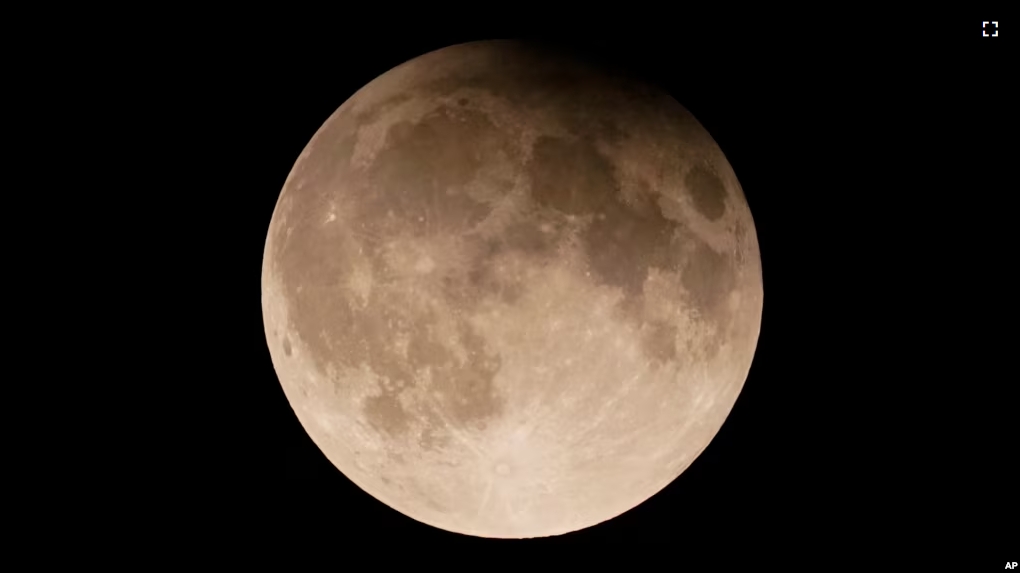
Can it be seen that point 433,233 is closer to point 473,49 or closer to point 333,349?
point 333,349

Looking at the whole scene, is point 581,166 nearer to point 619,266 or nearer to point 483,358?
point 619,266

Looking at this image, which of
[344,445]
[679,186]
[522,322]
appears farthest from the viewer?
[344,445]

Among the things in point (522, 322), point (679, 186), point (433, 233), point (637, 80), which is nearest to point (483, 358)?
point (522, 322)

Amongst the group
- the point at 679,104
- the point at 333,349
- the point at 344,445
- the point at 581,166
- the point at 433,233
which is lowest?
the point at 344,445

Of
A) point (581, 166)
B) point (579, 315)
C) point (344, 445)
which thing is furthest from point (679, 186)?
point (344, 445)

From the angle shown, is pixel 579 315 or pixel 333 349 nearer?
pixel 579 315

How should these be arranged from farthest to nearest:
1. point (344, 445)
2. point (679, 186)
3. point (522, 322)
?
point (344, 445) < point (679, 186) < point (522, 322)

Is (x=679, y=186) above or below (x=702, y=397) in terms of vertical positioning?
above
